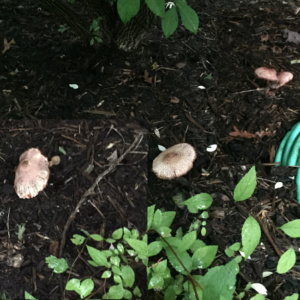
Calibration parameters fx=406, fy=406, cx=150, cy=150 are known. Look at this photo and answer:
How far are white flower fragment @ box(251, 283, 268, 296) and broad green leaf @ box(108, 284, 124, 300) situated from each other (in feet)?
3.82

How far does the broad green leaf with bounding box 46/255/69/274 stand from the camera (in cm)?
109

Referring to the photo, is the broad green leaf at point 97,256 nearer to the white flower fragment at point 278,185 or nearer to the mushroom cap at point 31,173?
the mushroom cap at point 31,173

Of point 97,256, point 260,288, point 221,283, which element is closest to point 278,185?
point 260,288

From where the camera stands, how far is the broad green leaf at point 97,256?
111 cm

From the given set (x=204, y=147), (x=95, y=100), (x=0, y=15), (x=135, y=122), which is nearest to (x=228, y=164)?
(x=204, y=147)

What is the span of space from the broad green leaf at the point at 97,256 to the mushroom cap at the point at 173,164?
3.98 ft

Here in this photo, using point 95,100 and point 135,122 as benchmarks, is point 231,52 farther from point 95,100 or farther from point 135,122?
point 135,122

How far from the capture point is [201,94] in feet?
9.57

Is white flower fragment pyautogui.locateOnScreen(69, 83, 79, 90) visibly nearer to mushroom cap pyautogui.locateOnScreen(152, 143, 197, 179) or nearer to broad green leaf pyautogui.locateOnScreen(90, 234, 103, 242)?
mushroom cap pyautogui.locateOnScreen(152, 143, 197, 179)

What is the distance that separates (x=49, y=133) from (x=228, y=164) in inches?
60.6

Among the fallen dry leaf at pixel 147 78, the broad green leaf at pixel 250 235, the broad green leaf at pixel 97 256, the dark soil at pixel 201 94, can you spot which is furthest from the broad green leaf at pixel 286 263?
the fallen dry leaf at pixel 147 78

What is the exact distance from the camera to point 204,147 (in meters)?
2.64

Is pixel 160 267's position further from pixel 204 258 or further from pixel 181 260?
pixel 204 258

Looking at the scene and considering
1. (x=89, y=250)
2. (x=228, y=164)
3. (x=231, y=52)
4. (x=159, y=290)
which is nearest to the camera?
(x=89, y=250)
